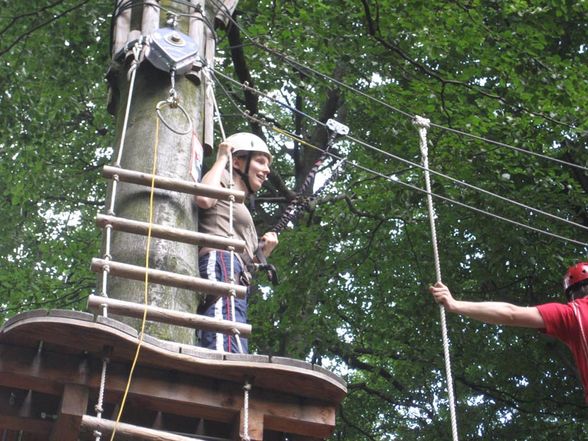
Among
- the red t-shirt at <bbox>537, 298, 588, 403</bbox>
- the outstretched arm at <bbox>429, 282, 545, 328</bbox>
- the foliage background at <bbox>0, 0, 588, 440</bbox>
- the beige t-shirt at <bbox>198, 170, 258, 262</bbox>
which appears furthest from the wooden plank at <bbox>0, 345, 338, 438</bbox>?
the foliage background at <bbox>0, 0, 588, 440</bbox>

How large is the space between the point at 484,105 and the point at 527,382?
3.14 m

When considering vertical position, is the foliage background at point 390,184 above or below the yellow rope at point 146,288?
above

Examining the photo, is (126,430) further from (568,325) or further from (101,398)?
(568,325)

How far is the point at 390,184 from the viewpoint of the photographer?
36.2ft

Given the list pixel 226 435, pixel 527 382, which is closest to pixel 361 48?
pixel 527 382

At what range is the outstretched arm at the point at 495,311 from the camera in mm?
5418

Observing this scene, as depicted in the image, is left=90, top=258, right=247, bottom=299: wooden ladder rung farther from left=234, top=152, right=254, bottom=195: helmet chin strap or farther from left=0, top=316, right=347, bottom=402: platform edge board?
left=234, top=152, right=254, bottom=195: helmet chin strap

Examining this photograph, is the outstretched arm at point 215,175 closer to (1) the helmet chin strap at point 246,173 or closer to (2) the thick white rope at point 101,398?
(1) the helmet chin strap at point 246,173

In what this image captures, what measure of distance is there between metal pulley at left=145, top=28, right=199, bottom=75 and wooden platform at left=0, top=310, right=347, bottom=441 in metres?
1.88

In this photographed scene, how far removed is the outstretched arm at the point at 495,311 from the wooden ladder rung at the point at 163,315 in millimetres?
1106

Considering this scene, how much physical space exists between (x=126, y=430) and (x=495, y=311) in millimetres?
2070

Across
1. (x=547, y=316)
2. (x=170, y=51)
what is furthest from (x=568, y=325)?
(x=170, y=51)

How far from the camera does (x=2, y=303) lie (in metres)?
12.4

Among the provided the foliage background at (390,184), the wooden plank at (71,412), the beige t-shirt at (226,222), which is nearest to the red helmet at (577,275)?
the beige t-shirt at (226,222)
